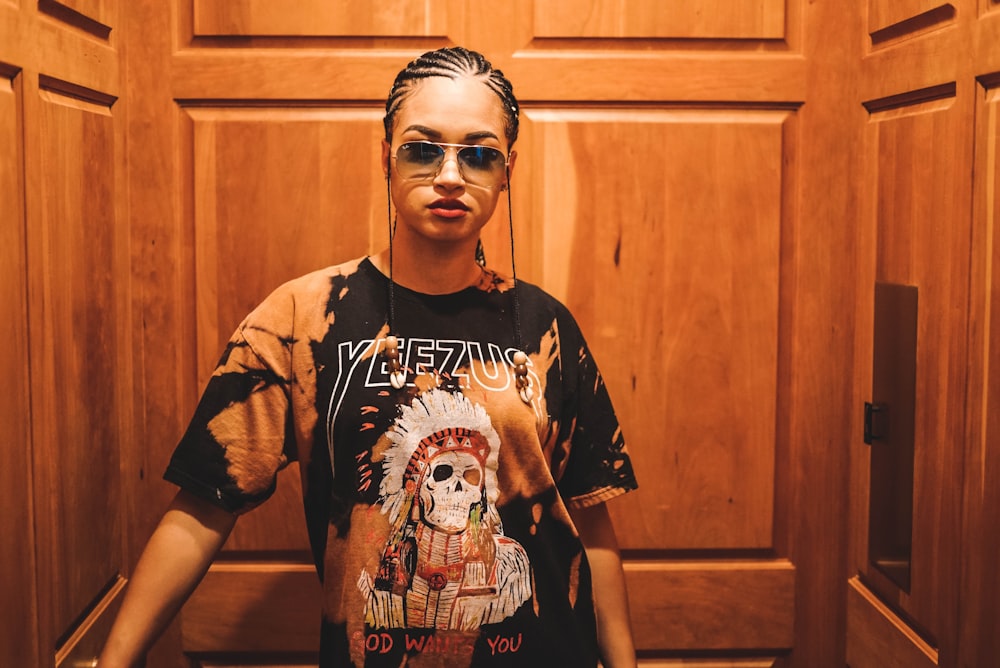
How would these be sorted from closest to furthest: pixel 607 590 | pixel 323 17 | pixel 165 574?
pixel 165 574 < pixel 607 590 < pixel 323 17

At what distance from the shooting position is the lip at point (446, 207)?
1.04 m

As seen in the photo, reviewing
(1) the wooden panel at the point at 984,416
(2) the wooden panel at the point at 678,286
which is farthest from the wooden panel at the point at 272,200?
(1) the wooden panel at the point at 984,416

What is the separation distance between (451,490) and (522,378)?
0.48 feet

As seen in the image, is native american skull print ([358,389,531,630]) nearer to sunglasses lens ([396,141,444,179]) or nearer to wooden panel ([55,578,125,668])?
sunglasses lens ([396,141,444,179])

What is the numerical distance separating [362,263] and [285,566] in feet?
1.80

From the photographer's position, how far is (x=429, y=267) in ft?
3.57

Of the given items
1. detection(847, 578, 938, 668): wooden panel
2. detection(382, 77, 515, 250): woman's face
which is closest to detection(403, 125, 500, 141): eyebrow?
detection(382, 77, 515, 250): woman's face

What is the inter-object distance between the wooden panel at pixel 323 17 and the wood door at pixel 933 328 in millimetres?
631

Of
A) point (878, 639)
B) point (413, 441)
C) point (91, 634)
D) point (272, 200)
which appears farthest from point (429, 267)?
point (878, 639)

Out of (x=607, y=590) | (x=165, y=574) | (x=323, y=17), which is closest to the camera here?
(x=165, y=574)

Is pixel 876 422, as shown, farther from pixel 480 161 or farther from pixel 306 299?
pixel 306 299

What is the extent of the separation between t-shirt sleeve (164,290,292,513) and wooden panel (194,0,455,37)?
0.52 metres

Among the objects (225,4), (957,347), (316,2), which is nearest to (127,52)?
(225,4)

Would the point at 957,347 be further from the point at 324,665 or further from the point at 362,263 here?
the point at 324,665
